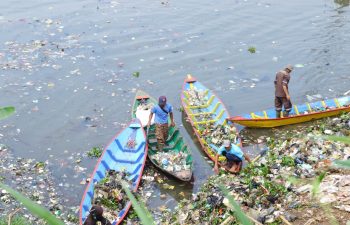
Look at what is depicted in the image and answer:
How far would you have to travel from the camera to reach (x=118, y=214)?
1001cm

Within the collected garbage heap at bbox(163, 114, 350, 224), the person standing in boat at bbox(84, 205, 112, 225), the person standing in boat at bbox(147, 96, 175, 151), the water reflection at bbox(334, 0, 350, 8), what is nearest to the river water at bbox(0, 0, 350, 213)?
the water reflection at bbox(334, 0, 350, 8)

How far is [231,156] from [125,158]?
2.90 meters

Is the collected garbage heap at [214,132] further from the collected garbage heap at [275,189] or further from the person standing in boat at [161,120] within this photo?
the collected garbage heap at [275,189]

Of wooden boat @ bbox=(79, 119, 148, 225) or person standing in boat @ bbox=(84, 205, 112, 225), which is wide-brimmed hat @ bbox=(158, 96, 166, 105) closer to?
wooden boat @ bbox=(79, 119, 148, 225)

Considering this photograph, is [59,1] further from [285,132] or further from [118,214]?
[118,214]

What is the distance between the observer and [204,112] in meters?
14.5

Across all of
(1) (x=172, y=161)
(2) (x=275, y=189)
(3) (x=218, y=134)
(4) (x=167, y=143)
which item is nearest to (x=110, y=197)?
(1) (x=172, y=161)

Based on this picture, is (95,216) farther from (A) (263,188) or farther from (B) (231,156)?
(B) (231,156)

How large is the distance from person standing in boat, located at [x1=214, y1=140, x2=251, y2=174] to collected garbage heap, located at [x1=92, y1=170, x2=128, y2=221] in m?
2.47

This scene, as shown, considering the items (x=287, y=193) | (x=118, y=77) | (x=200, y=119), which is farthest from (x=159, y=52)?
(x=287, y=193)

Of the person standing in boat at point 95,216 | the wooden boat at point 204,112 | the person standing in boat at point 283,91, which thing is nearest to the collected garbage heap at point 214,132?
the wooden boat at point 204,112

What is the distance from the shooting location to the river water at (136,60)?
13969 mm

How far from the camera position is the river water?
13969mm

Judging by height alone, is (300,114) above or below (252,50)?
below
